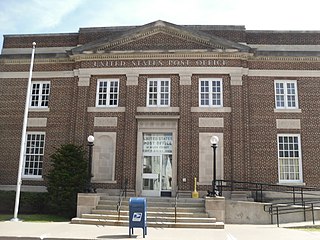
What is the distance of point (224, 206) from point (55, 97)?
12501 millimetres

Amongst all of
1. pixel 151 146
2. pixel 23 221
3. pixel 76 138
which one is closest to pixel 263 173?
pixel 151 146

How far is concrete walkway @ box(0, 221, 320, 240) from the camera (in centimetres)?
1116

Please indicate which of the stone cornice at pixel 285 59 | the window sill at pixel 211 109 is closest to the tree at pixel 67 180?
the window sill at pixel 211 109

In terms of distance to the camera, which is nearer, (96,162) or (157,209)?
(157,209)

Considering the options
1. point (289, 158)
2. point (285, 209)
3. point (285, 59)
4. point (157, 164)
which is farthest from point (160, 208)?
point (285, 59)

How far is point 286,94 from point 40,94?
15.4m

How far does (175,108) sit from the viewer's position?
19.7 metres

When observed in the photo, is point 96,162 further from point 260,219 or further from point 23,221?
point 260,219

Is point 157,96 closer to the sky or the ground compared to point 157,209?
closer to the sky

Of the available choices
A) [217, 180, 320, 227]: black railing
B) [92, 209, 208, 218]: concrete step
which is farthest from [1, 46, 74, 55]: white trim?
[217, 180, 320, 227]: black railing

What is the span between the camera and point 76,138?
19.9 m

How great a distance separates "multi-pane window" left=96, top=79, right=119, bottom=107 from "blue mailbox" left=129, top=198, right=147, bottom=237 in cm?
961

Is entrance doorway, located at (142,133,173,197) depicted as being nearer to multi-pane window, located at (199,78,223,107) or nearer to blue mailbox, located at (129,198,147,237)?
multi-pane window, located at (199,78,223,107)

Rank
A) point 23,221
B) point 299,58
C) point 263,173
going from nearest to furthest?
1. point 23,221
2. point 263,173
3. point 299,58
